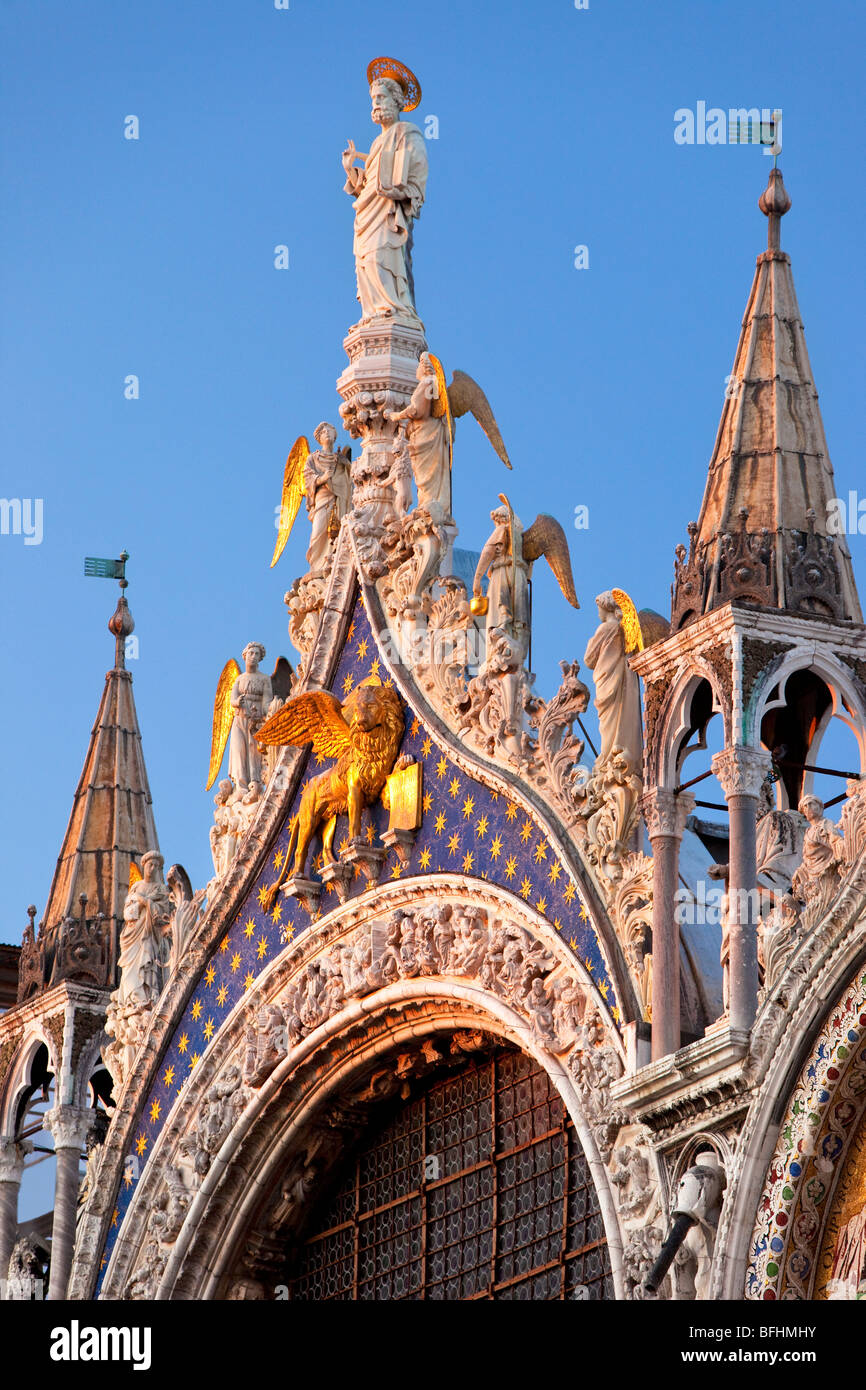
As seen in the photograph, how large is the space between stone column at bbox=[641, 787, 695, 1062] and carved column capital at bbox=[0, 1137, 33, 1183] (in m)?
11.2

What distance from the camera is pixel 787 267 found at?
23484mm

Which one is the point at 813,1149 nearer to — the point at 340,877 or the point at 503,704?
the point at 503,704

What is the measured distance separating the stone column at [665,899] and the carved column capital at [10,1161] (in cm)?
1116

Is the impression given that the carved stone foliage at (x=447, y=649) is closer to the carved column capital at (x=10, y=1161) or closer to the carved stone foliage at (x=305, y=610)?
the carved stone foliage at (x=305, y=610)

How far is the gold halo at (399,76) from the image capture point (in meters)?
29.9

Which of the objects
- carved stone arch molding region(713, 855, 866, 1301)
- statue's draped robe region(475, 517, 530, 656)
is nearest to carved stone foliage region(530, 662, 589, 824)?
statue's draped robe region(475, 517, 530, 656)

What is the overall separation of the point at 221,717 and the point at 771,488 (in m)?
9.29

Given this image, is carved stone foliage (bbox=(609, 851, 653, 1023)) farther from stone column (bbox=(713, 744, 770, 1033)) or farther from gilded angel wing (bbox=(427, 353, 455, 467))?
gilded angel wing (bbox=(427, 353, 455, 467))

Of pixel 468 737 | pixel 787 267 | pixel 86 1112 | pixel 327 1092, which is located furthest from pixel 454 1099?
pixel 787 267

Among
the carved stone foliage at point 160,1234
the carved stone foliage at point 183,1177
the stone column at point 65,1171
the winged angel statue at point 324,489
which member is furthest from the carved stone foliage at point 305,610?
the stone column at point 65,1171

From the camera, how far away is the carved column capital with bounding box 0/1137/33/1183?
3147cm

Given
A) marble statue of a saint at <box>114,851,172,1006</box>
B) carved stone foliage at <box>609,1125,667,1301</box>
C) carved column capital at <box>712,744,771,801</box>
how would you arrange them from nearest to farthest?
carved column capital at <box>712,744,771,801</box> < carved stone foliage at <box>609,1125,667,1301</box> < marble statue of a saint at <box>114,851,172,1006</box>
